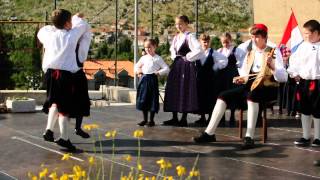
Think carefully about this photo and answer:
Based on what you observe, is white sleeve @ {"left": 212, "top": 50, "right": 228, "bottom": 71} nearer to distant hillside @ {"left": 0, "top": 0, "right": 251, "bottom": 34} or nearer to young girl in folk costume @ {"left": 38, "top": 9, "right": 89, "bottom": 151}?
young girl in folk costume @ {"left": 38, "top": 9, "right": 89, "bottom": 151}

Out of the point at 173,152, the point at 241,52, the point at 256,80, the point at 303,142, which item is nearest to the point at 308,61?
the point at 256,80

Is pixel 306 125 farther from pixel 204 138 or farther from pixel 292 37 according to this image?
pixel 292 37

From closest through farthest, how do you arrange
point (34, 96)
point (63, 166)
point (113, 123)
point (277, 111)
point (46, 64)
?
point (63, 166)
point (46, 64)
point (113, 123)
point (277, 111)
point (34, 96)

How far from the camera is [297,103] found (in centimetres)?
673

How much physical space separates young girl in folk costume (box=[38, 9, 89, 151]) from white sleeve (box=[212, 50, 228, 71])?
2342 mm

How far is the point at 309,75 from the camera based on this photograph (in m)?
6.54

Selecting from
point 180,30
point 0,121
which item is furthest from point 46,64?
point 0,121

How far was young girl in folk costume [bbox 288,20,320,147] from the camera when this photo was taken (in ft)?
21.3

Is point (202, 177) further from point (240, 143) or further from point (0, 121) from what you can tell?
point (0, 121)

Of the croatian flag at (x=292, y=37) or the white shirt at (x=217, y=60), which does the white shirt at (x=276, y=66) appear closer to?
the white shirt at (x=217, y=60)

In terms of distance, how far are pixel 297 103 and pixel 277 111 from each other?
3512mm

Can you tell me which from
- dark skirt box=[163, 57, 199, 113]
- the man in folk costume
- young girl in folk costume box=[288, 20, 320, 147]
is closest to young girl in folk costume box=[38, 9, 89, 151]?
the man in folk costume

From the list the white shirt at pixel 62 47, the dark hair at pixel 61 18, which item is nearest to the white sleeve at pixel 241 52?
the white shirt at pixel 62 47

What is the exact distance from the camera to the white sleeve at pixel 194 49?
7836 millimetres
